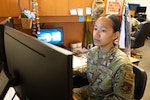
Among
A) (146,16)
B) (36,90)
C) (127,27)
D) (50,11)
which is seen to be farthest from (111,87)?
(146,16)

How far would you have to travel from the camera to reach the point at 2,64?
95cm

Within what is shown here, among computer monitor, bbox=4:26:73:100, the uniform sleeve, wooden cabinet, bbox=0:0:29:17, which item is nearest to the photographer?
computer monitor, bbox=4:26:73:100

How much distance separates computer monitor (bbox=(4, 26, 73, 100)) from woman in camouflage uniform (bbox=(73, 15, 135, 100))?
59cm

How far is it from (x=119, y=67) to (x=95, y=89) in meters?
0.28

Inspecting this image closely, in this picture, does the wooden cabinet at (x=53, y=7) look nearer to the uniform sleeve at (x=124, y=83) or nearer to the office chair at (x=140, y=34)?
the uniform sleeve at (x=124, y=83)

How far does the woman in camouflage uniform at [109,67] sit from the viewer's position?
1046 mm

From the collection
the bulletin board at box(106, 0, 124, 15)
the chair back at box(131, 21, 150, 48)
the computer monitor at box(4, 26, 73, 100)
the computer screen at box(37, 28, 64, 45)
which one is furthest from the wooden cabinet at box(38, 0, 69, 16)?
the chair back at box(131, 21, 150, 48)

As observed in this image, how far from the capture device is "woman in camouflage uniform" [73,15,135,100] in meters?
1.05

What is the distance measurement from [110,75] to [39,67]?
26.3 inches

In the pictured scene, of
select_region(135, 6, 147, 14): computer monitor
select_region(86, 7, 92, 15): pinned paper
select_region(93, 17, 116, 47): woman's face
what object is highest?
select_region(135, 6, 147, 14): computer monitor

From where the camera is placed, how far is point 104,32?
112cm

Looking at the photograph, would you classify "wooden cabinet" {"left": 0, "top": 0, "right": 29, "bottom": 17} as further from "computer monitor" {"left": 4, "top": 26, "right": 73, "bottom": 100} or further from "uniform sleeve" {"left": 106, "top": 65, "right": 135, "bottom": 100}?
"uniform sleeve" {"left": 106, "top": 65, "right": 135, "bottom": 100}

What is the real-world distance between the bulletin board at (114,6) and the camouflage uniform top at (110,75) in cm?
99

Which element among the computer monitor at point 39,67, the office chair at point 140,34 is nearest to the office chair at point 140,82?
the computer monitor at point 39,67
